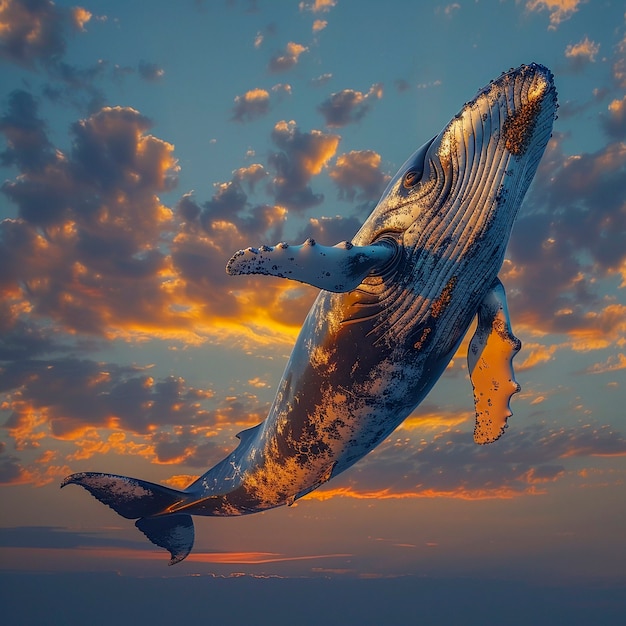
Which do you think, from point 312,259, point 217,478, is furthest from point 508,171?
point 217,478

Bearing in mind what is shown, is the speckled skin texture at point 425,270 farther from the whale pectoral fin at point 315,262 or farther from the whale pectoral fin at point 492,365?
the whale pectoral fin at point 315,262

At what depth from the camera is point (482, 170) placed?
911 cm

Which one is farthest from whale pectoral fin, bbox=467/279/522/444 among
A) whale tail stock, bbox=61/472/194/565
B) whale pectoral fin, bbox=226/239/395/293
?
whale tail stock, bbox=61/472/194/565

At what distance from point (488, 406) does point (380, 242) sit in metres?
3.94

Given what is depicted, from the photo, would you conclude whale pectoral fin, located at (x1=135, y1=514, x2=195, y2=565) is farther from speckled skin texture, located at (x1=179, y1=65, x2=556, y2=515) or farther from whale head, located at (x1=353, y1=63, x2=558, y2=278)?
whale head, located at (x1=353, y1=63, x2=558, y2=278)

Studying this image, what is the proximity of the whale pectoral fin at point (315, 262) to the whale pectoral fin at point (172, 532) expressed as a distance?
10024mm

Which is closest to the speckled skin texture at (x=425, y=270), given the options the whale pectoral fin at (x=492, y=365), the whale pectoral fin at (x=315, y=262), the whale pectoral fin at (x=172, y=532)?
the whale pectoral fin at (x=492, y=365)

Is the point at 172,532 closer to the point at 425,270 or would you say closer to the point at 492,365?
the point at 492,365

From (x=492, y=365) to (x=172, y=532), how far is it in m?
9.98

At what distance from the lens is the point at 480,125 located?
9125 millimetres

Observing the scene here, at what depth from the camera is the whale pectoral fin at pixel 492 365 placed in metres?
10.3

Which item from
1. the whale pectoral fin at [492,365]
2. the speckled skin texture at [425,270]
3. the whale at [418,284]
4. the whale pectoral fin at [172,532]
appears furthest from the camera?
the whale pectoral fin at [172,532]

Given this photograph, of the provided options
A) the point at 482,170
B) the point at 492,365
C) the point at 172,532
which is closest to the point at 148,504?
the point at 172,532

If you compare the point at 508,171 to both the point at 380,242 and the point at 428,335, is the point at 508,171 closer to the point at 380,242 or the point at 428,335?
the point at 380,242
